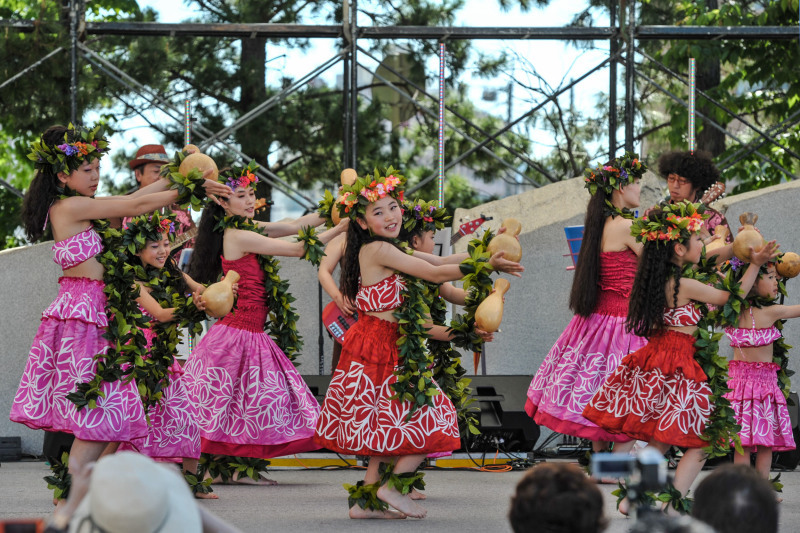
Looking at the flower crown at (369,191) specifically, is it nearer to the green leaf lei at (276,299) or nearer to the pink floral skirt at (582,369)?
the green leaf lei at (276,299)

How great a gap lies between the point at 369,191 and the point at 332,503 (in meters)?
1.55

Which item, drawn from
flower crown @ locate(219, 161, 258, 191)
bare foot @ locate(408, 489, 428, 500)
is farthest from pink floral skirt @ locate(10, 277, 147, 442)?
bare foot @ locate(408, 489, 428, 500)

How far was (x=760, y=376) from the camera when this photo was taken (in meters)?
5.82

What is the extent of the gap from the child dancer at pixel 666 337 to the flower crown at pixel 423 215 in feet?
3.73

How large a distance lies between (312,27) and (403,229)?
3.36 meters

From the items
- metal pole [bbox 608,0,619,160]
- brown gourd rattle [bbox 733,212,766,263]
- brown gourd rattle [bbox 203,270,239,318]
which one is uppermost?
metal pole [bbox 608,0,619,160]

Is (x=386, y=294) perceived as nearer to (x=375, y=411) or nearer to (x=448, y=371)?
(x=375, y=411)

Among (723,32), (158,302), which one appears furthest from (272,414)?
(723,32)

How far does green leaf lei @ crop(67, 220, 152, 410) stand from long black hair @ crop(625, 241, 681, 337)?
211 cm

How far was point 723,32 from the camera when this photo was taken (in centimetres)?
885

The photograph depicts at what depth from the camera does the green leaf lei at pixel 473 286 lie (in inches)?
184

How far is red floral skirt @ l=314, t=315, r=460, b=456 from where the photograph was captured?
15.8ft

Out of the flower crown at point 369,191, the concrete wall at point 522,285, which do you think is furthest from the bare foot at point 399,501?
the concrete wall at point 522,285

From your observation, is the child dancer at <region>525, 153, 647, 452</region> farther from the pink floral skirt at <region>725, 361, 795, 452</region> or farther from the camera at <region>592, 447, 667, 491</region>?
the camera at <region>592, 447, 667, 491</region>
